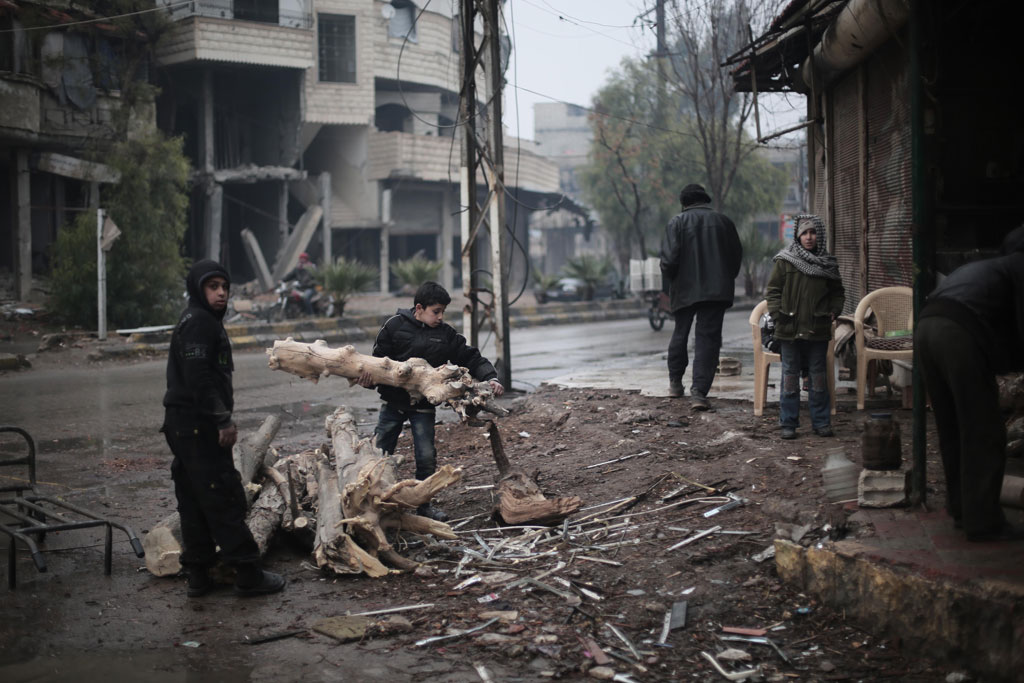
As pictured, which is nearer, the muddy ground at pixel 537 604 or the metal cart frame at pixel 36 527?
the muddy ground at pixel 537 604

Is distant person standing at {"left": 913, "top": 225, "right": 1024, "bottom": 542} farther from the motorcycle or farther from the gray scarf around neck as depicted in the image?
the motorcycle

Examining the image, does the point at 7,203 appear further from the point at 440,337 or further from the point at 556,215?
the point at 556,215

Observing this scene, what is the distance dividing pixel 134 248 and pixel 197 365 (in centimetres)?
1603

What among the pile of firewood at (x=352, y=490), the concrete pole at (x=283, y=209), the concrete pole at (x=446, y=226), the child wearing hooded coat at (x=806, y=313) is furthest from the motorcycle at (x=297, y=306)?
the child wearing hooded coat at (x=806, y=313)

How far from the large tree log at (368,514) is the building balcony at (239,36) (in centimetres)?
2290

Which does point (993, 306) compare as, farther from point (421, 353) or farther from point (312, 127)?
point (312, 127)

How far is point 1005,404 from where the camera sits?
7.07 meters

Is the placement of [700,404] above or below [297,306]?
below

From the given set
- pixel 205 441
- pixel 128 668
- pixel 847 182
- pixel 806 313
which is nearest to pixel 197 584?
pixel 205 441

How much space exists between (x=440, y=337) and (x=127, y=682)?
3.03 metres

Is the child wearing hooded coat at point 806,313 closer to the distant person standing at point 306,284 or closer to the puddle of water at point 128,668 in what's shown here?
the puddle of water at point 128,668

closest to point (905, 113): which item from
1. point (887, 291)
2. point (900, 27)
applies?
point (900, 27)

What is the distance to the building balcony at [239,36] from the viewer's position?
1030 inches

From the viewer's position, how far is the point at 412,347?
245 inches
